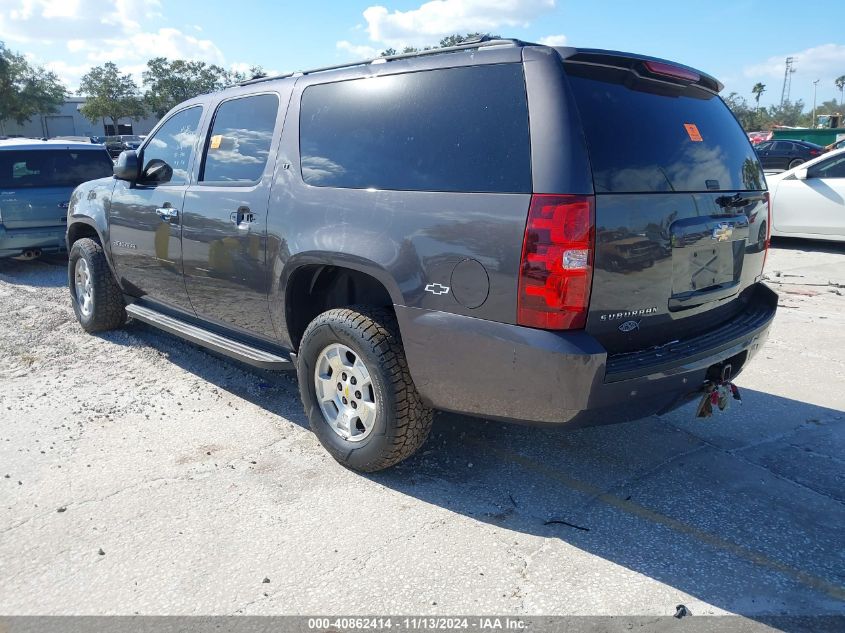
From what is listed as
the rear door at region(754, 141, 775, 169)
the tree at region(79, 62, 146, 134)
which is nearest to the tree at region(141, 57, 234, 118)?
the tree at region(79, 62, 146, 134)

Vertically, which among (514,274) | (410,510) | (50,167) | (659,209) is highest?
(50,167)

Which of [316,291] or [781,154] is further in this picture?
[781,154]

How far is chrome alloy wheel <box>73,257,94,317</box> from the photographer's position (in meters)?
5.86

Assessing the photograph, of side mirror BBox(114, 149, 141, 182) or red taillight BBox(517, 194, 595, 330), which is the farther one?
side mirror BBox(114, 149, 141, 182)

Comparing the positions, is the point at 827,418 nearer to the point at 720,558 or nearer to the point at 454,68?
the point at 720,558

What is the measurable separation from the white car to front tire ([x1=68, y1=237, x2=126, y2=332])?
8828mm

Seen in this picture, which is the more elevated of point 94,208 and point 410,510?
point 94,208

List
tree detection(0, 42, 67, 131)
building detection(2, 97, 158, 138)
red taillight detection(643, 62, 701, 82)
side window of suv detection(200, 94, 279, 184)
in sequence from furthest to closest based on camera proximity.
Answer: building detection(2, 97, 158, 138) → tree detection(0, 42, 67, 131) → side window of suv detection(200, 94, 279, 184) → red taillight detection(643, 62, 701, 82)

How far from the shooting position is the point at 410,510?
3197mm

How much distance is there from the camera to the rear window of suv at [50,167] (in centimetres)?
872

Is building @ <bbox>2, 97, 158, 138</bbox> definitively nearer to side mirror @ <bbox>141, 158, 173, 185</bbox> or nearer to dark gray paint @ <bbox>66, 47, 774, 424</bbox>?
side mirror @ <bbox>141, 158, 173, 185</bbox>

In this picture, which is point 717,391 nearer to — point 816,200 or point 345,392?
point 345,392

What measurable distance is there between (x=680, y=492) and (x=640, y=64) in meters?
2.05

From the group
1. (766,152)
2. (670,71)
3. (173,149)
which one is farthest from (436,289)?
(766,152)
